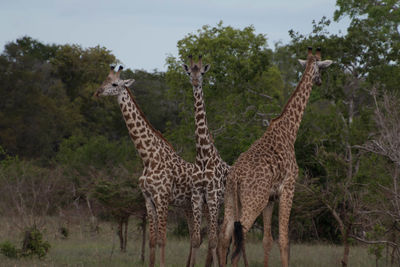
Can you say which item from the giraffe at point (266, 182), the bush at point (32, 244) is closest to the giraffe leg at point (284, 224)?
the giraffe at point (266, 182)

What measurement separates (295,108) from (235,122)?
34.5ft

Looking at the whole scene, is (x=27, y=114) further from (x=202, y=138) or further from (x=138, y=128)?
(x=202, y=138)

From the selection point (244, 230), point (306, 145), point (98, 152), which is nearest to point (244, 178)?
point (244, 230)

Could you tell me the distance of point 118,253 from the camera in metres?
12.2

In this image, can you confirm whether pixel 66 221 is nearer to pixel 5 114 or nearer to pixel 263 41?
pixel 263 41

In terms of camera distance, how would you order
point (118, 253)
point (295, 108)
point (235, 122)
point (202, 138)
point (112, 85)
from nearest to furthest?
point (112, 85) < point (295, 108) < point (202, 138) < point (118, 253) < point (235, 122)

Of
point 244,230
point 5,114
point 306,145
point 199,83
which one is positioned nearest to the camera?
point 244,230

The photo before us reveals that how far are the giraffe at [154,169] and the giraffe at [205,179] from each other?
0.69ft

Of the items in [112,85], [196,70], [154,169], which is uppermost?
[196,70]

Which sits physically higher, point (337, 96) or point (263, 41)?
point (263, 41)

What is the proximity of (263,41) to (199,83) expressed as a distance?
1838cm

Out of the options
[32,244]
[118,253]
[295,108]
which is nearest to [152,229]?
[295,108]

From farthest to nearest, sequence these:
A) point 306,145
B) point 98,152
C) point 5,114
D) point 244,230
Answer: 1. point 5,114
2. point 98,152
3. point 306,145
4. point 244,230

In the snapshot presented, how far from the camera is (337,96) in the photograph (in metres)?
18.7
